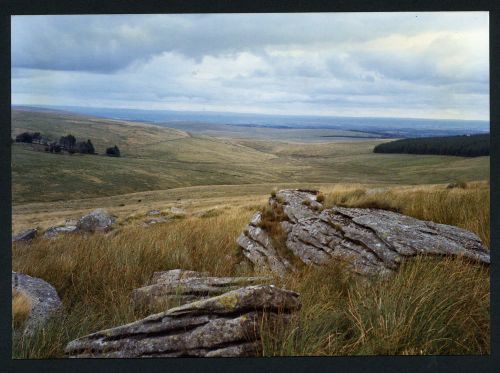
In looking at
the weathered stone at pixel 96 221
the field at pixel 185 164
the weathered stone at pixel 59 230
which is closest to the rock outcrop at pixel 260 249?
the field at pixel 185 164

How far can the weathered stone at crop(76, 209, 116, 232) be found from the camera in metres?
5.82

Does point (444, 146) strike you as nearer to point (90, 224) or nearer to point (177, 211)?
point (177, 211)

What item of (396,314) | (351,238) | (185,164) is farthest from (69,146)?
(396,314)

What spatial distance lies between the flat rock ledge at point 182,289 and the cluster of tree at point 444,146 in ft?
6.99

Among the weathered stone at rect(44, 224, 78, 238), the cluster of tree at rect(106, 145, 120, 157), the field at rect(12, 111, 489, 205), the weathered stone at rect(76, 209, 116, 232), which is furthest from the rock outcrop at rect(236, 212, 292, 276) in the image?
the weathered stone at rect(44, 224, 78, 238)

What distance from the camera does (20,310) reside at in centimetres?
524

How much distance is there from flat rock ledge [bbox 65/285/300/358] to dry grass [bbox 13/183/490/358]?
0.24m

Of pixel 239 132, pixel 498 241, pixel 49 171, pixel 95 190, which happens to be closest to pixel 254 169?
pixel 239 132

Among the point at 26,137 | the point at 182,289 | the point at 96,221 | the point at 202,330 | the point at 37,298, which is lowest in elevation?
the point at 202,330

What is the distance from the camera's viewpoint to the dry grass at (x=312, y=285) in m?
5.01

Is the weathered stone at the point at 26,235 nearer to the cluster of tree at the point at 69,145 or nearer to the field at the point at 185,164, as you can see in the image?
the field at the point at 185,164

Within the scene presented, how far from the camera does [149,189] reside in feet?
19.9

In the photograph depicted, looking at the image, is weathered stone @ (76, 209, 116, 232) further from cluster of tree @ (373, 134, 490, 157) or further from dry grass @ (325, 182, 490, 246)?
cluster of tree @ (373, 134, 490, 157)

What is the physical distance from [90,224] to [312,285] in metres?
2.36
